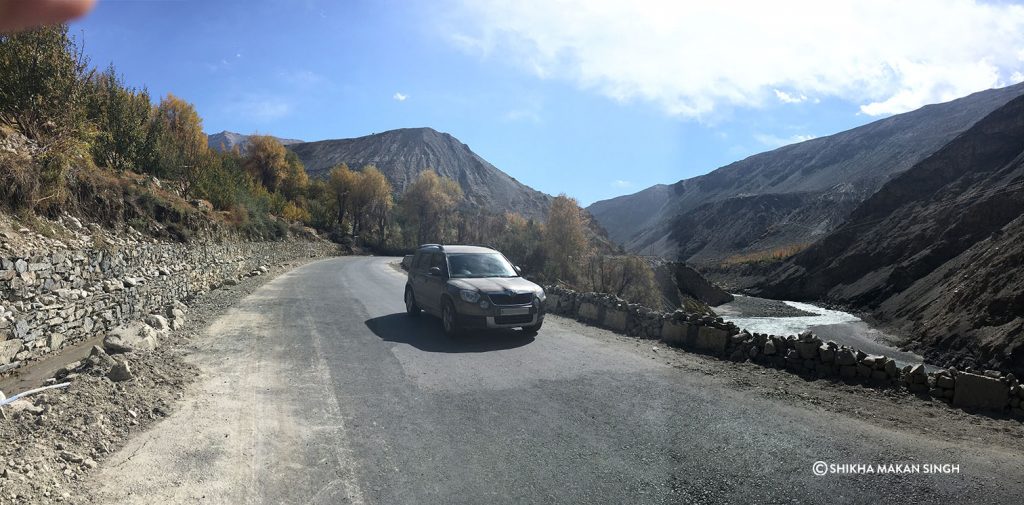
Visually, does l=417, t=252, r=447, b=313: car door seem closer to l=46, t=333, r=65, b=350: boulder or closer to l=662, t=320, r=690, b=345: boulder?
l=662, t=320, r=690, b=345: boulder

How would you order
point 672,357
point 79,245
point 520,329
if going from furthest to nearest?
point 79,245, point 520,329, point 672,357

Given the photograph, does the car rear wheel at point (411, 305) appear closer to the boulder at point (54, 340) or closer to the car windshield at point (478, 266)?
the car windshield at point (478, 266)

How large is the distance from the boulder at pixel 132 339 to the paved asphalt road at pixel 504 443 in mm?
880

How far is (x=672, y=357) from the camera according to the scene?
8.70 metres

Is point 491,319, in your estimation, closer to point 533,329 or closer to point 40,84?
point 533,329

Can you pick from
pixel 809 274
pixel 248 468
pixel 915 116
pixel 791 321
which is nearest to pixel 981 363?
pixel 791 321

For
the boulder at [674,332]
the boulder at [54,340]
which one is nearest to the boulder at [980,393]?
the boulder at [674,332]

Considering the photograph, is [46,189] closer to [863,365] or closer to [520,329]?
[520,329]

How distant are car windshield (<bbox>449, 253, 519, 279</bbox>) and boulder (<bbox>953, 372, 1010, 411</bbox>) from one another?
7255 millimetres

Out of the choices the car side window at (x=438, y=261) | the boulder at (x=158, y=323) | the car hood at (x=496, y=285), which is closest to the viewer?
the boulder at (x=158, y=323)

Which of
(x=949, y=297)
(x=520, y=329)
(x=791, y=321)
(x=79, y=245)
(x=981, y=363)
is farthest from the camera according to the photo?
(x=791, y=321)

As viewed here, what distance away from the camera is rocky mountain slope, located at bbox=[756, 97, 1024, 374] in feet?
71.5

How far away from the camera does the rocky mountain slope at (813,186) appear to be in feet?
347

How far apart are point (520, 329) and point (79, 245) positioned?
34.8 feet
